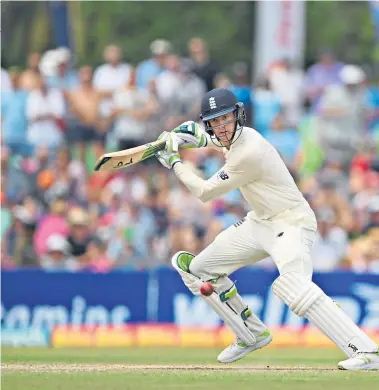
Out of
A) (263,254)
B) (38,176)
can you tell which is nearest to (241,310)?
(263,254)

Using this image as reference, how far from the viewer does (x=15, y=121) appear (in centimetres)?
1523

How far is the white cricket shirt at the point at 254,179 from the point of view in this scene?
8352mm

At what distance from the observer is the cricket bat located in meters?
8.66

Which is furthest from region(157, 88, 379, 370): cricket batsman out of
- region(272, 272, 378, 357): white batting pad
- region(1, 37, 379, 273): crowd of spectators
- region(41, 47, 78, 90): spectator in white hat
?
region(41, 47, 78, 90): spectator in white hat

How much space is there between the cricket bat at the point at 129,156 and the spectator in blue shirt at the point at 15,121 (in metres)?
6.39

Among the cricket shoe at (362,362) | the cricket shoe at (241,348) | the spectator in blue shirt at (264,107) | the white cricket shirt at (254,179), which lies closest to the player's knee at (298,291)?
the cricket shoe at (362,362)

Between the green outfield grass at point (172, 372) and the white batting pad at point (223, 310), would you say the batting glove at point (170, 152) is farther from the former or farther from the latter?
the green outfield grass at point (172, 372)

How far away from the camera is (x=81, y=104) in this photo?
50.8 feet

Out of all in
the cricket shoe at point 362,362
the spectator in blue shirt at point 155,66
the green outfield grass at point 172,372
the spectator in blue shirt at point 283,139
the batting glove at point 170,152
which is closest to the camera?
the green outfield grass at point 172,372

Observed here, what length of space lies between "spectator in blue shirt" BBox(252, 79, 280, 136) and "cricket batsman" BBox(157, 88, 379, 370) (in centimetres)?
635

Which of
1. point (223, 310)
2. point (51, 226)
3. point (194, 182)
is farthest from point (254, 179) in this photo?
point (51, 226)

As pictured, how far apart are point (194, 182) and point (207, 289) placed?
80 cm

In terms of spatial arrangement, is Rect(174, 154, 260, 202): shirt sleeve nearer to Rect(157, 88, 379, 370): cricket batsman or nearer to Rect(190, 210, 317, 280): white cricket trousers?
Rect(157, 88, 379, 370): cricket batsman

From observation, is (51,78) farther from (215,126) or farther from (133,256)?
(215,126)
